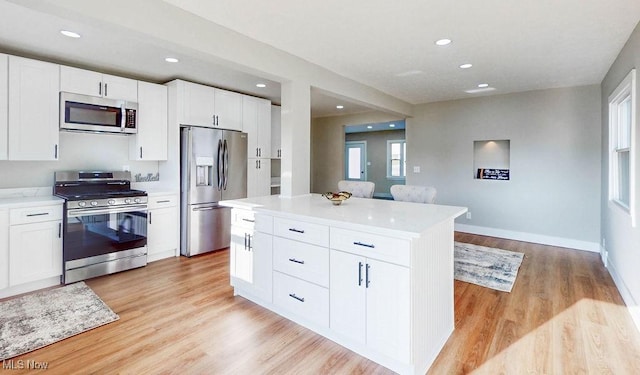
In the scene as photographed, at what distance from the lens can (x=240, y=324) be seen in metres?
2.49

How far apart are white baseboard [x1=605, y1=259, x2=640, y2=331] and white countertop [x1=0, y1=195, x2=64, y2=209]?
5.16 m

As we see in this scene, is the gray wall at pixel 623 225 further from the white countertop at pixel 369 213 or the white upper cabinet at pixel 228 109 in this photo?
the white upper cabinet at pixel 228 109

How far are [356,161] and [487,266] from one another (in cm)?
860

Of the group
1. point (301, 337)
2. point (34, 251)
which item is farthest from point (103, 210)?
point (301, 337)

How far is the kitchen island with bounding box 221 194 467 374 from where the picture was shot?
72.4 inches

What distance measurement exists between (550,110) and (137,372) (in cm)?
590

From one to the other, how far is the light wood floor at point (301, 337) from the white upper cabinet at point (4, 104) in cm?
153

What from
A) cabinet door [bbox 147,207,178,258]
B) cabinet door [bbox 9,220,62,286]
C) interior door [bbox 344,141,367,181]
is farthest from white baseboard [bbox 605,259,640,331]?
interior door [bbox 344,141,367,181]

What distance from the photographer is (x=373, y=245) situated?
194cm

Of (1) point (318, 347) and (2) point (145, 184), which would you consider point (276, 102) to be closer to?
(2) point (145, 184)

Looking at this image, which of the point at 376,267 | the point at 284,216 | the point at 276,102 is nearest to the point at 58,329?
the point at 284,216

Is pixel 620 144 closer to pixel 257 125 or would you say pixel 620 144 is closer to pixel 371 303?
pixel 371 303

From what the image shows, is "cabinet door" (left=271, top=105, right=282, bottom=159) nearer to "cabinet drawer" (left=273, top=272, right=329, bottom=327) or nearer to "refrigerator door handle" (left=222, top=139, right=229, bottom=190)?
"refrigerator door handle" (left=222, top=139, right=229, bottom=190)

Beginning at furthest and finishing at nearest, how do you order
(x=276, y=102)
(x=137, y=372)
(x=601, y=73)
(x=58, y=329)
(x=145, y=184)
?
1. (x=276, y=102)
2. (x=145, y=184)
3. (x=601, y=73)
4. (x=58, y=329)
5. (x=137, y=372)
